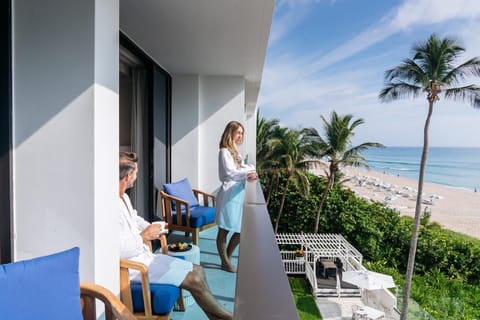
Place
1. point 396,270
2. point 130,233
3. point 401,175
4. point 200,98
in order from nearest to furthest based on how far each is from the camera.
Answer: point 130,233 < point 200,98 < point 396,270 < point 401,175

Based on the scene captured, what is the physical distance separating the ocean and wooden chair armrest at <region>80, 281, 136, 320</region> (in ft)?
127

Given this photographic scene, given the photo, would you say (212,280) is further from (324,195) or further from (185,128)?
(324,195)

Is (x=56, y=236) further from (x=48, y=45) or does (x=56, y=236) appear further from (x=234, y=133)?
(x=234, y=133)

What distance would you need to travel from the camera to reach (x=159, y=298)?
5.94 feet

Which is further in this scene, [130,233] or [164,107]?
[164,107]

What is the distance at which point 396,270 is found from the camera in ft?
57.0

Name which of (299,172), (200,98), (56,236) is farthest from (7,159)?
(299,172)

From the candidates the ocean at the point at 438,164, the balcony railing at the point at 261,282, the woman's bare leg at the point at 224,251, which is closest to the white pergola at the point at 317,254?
the woman's bare leg at the point at 224,251

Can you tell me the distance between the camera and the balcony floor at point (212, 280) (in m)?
2.45

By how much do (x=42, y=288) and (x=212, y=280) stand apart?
195 cm

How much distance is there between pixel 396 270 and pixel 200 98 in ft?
52.9

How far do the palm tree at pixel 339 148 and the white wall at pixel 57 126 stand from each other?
1644cm

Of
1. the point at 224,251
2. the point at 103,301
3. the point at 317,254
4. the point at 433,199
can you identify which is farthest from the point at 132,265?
the point at 433,199

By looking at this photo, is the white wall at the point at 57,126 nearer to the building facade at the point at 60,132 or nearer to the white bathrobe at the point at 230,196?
the building facade at the point at 60,132
